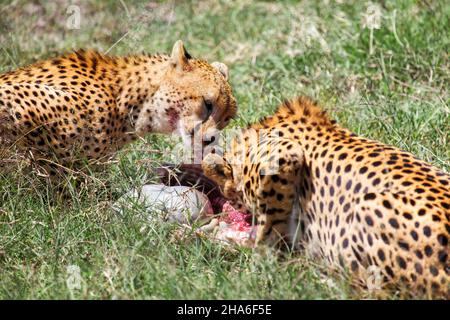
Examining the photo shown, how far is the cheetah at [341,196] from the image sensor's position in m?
4.14

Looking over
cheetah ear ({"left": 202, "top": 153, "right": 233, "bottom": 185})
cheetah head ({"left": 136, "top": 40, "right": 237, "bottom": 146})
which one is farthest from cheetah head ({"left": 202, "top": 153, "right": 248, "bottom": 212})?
cheetah head ({"left": 136, "top": 40, "right": 237, "bottom": 146})

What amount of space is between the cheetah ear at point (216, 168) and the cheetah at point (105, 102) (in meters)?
0.64

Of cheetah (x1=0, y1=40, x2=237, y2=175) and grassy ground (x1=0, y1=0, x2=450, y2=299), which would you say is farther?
cheetah (x1=0, y1=40, x2=237, y2=175)

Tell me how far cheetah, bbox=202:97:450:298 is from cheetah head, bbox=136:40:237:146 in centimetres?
49

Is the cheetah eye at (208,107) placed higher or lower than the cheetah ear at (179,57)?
lower

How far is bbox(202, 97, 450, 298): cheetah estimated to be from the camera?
13.6 feet

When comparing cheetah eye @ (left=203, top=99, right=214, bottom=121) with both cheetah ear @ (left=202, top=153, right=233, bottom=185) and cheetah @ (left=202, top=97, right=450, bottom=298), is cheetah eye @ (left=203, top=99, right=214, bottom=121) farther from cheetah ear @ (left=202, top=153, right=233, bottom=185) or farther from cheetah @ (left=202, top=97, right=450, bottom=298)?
cheetah ear @ (left=202, top=153, right=233, bottom=185)

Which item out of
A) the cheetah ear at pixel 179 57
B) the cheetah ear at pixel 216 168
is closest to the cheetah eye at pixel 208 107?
the cheetah ear at pixel 179 57

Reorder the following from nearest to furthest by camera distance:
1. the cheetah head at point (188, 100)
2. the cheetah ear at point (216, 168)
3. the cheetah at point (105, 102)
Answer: the cheetah ear at point (216, 168) < the cheetah at point (105, 102) < the cheetah head at point (188, 100)

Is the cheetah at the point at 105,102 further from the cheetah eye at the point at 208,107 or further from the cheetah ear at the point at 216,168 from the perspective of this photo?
the cheetah ear at the point at 216,168

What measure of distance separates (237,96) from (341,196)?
274cm

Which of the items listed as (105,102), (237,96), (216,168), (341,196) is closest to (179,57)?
(105,102)

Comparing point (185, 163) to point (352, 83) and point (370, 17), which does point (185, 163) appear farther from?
point (370, 17)
